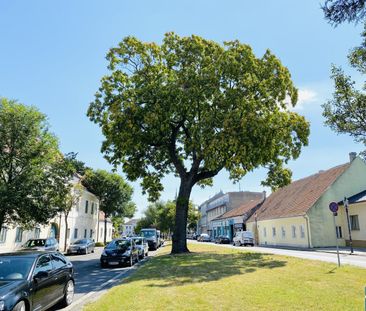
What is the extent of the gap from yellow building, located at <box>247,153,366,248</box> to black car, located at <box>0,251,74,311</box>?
27.5m

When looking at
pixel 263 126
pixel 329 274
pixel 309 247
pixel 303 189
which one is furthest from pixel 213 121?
pixel 303 189

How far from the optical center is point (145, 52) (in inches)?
948

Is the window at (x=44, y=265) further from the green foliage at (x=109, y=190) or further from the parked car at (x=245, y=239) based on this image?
the green foliage at (x=109, y=190)

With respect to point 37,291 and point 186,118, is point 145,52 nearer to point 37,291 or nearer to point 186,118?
point 186,118

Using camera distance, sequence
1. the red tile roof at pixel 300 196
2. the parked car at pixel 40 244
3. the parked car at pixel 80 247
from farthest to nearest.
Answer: the red tile roof at pixel 300 196
the parked car at pixel 80 247
the parked car at pixel 40 244

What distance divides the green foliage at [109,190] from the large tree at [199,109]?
27.7 meters

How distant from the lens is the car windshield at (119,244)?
20.1m

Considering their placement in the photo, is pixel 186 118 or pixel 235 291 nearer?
pixel 235 291

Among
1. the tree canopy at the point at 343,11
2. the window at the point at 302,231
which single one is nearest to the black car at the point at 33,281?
the tree canopy at the point at 343,11

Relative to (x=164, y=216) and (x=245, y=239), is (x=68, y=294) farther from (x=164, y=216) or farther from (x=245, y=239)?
(x=164, y=216)

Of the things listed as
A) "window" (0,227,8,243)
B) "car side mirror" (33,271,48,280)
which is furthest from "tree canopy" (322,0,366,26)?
"window" (0,227,8,243)

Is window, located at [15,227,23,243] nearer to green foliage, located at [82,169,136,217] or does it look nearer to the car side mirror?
the car side mirror

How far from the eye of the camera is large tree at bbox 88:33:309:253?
2062cm

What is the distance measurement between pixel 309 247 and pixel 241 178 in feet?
34.1
